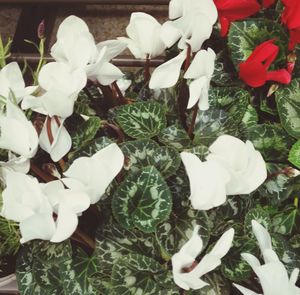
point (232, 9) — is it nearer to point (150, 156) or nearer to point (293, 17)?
point (293, 17)

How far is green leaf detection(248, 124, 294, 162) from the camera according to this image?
3.15ft

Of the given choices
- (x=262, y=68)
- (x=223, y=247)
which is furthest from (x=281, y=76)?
(x=223, y=247)

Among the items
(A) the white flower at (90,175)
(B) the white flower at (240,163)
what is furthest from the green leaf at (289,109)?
(A) the white flower at (90,175)

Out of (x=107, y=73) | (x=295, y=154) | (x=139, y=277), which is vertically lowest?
(x=139, y=277)

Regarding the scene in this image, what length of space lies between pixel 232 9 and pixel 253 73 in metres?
0.12

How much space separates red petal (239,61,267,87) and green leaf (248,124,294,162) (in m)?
0.08

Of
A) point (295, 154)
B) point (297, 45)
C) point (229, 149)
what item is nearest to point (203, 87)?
point (229, 149)

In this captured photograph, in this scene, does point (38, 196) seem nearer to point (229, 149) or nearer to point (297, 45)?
point (229, 149)

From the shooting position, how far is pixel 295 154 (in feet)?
2.96

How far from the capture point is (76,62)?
2.76 feet

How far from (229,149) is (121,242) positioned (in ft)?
0.74

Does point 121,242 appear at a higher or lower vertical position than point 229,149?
lower

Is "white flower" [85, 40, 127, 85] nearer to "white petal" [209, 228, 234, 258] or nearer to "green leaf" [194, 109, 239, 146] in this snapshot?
"green leaf" [194, 109, 239, 146]

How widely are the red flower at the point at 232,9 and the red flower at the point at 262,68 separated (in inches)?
2.8
